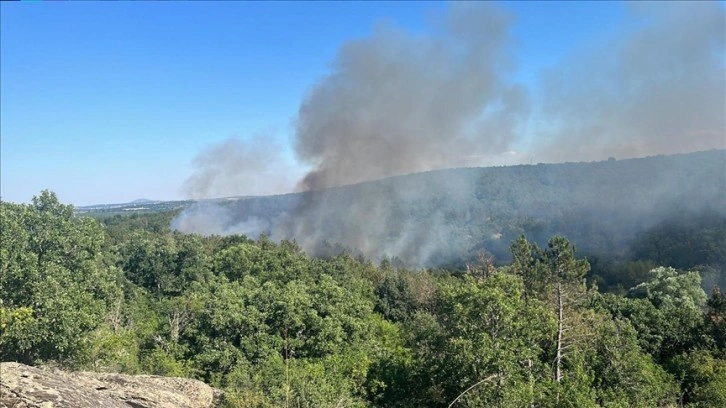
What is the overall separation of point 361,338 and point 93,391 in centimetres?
1928

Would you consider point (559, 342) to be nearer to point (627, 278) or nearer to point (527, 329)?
point (527, 329)

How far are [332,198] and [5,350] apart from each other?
11924cm

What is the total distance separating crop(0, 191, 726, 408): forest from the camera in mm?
18484

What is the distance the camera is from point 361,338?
30.5 m

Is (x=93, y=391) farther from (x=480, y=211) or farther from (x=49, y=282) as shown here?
(x=480, y=211)

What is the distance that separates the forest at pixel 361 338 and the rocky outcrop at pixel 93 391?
126 cm

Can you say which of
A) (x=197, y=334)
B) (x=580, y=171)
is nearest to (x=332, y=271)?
(x=197, y=334)

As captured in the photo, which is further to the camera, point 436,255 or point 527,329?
point 436,255

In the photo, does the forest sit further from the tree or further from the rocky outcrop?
the rocky outcrop

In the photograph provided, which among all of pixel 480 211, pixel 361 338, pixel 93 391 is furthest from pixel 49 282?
pixel 480 211

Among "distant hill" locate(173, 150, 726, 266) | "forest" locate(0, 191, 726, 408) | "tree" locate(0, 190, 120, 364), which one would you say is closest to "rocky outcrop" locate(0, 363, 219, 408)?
"forest" locate(0, 191, 726, 408)

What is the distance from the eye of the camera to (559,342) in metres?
22.5

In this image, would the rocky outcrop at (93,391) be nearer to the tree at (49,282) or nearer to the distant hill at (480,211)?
the tree at (49,282)

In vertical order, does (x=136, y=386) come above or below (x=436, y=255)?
above
